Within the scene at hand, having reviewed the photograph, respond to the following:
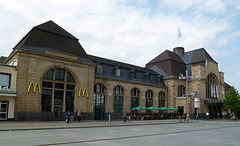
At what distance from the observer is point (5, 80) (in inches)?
1040

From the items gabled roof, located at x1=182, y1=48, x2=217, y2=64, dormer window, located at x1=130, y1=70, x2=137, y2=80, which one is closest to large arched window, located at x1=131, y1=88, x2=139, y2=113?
dormer window, located at x1=130, y1=70, x2=137, y2=80

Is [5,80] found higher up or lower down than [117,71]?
lower down

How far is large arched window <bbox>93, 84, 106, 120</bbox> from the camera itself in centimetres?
3647

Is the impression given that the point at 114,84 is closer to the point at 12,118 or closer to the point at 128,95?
the point at 128,95

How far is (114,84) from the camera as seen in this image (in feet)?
129

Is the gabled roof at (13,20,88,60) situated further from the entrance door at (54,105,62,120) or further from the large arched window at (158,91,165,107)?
the large arched window at (158,91,165,107)

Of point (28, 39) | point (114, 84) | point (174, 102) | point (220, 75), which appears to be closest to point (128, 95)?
point (114, 84)

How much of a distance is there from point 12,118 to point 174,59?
1585 inches

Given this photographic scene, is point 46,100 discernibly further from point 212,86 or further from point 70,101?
point 212,86

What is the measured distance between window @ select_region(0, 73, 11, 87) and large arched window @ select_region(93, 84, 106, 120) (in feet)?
46.2

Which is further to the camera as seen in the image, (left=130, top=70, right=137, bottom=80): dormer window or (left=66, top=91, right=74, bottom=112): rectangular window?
(left=130, top=70, right=137, bottom=80): dormer window

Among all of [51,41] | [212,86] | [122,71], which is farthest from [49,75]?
[212,86]

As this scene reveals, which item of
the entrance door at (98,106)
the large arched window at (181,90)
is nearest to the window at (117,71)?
the entrance door at (98,106)

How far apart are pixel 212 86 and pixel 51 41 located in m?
40.8
